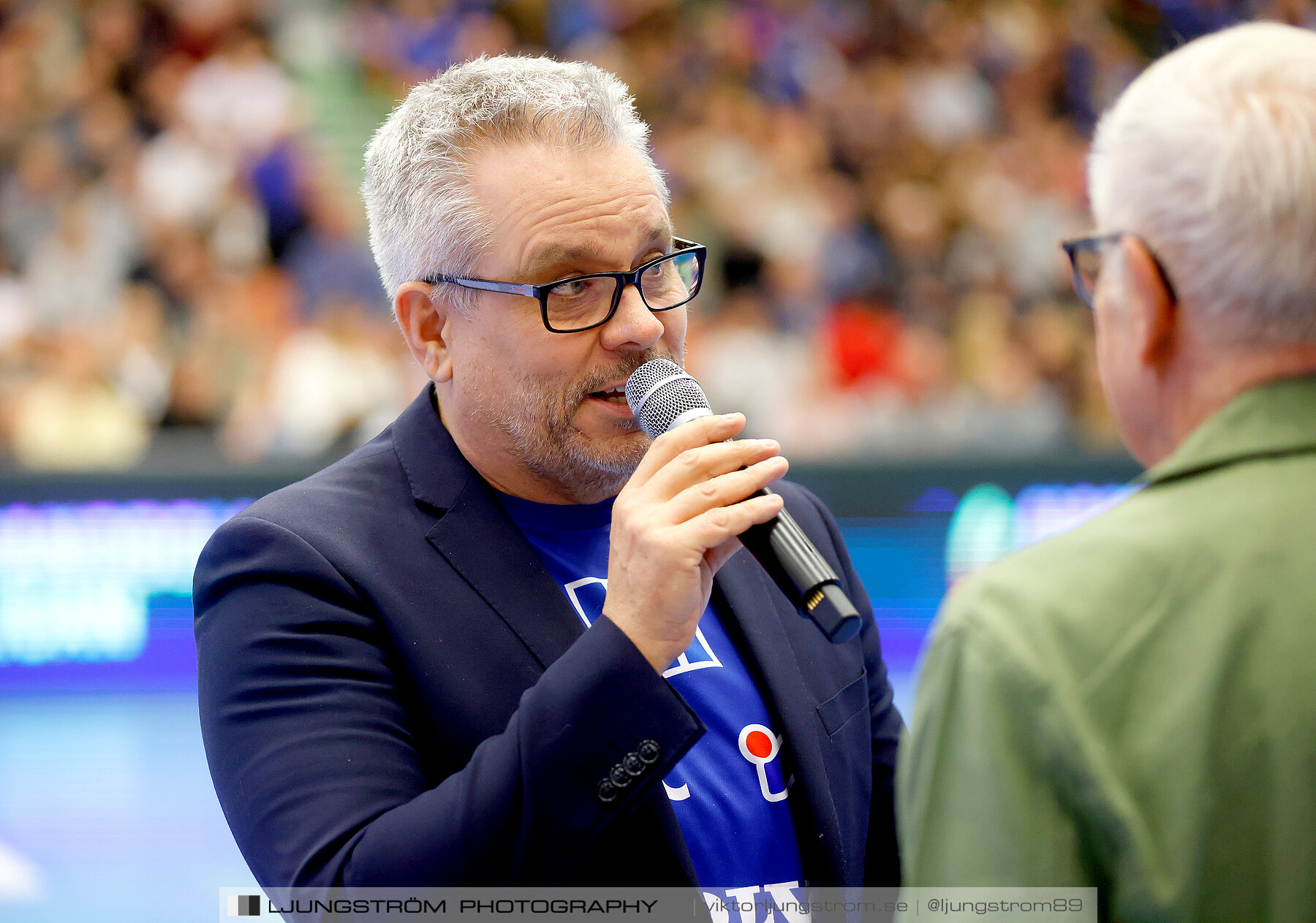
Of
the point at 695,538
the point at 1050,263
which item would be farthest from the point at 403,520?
the point at 1050,263

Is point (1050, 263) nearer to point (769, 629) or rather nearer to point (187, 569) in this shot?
point (187, 569)

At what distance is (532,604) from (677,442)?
1.24 feet

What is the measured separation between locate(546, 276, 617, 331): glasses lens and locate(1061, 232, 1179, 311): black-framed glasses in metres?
0.73

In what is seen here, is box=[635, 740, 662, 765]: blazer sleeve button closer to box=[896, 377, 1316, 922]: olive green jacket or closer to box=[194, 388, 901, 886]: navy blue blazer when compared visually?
box=[194, 388, 901, 886]: navy blue blazer

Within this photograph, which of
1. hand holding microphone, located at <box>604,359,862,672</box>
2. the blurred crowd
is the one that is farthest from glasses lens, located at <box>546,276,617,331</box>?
the blurred crowd

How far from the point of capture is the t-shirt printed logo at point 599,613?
1726mm

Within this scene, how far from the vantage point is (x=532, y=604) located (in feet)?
5.45

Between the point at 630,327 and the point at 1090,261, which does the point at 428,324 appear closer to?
the point at 630,327

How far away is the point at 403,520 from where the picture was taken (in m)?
1.74

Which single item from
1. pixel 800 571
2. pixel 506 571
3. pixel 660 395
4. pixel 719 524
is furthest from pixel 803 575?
pixel 506 571

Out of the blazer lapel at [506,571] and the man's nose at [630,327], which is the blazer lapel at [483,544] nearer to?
the blazer lapel at [506,571]

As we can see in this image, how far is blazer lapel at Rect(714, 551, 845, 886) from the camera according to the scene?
165cm

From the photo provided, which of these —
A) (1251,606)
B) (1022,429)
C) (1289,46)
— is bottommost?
(1022,429)

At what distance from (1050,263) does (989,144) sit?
1.09 metres
